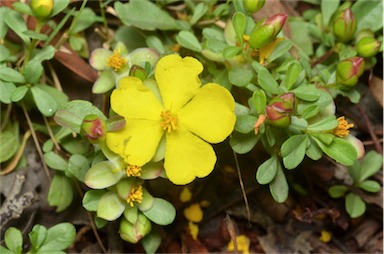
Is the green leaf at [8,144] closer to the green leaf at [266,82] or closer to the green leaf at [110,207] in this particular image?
the green leaf at [110,207]

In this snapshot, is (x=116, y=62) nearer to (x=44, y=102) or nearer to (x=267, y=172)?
(x=44, y=102)

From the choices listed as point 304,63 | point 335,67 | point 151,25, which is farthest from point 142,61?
point 335,67

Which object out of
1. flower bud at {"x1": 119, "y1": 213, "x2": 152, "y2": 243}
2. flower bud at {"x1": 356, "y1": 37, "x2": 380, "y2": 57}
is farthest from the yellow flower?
flower bud at {"x1": 356, "y1": 37, "x2": 380, "y2": 57}

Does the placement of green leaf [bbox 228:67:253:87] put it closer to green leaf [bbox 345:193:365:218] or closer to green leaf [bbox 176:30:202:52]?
green leaf [bbox 176:30:202:52]

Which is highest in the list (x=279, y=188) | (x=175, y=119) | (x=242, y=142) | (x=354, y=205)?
(x=175, y=119)

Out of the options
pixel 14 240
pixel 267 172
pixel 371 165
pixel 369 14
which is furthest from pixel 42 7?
pixel 371 165

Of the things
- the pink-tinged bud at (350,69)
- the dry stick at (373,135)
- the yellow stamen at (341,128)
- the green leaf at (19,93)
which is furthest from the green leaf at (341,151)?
the green leaf at (19,93)
